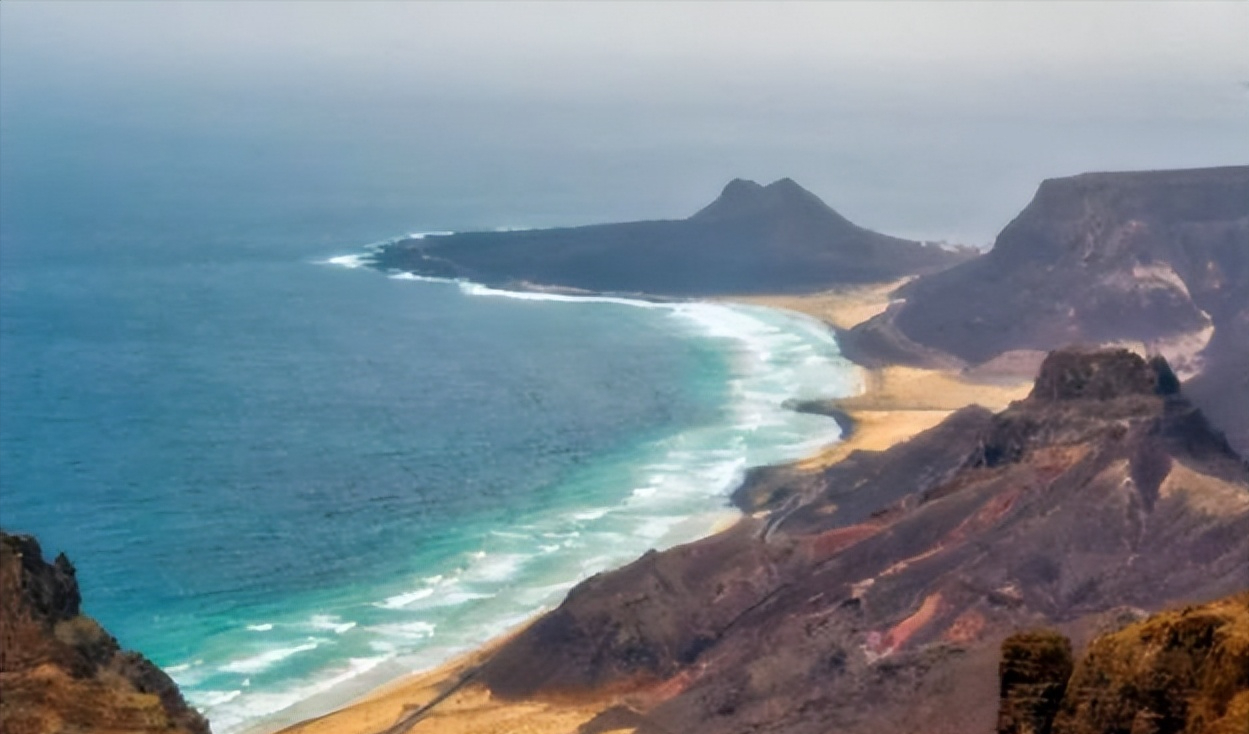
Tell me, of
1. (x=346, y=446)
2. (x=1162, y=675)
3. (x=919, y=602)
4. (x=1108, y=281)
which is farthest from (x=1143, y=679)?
(x=1108, y=281)

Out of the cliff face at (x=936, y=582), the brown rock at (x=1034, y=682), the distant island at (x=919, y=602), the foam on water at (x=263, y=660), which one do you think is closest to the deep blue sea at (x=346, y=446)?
the foam on water at (x=263, y=660)

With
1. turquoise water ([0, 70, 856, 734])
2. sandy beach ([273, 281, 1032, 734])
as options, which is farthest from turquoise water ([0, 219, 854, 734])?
sandy beach ([273, 281, 1032, 734])

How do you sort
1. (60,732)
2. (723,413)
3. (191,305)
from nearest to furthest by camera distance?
(60,732)
(723,413)
(191,305)

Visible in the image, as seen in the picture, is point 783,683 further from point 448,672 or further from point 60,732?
point 60,732

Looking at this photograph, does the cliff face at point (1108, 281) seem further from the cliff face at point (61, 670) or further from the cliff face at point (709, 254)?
the cliff face at point (61, 670)

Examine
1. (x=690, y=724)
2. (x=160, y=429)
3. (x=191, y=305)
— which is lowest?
(x=690, y=724)

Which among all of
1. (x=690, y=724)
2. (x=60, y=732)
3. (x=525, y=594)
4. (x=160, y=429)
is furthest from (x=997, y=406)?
(x=60, y=732)

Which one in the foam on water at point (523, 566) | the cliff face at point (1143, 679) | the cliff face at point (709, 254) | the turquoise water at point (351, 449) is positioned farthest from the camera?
the cliff face at point (709, 254)
